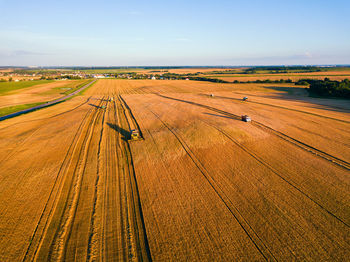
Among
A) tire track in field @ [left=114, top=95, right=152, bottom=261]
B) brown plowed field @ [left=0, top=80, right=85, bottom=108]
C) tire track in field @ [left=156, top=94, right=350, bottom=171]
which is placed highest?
brown plowed field @ [left=0, top=80, right=85, bottom=108]

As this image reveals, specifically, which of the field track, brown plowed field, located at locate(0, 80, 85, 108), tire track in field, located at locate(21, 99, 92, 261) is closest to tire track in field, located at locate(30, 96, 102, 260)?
the field track

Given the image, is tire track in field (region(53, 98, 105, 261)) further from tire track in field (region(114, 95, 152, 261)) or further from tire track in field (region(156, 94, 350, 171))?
tire track in field (region(156, 94, 350, 171))

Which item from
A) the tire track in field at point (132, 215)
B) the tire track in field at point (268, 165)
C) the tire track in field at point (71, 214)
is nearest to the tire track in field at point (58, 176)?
the tire track in field at point (71, 214)

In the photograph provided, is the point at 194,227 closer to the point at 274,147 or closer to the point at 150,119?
the point at 274,147

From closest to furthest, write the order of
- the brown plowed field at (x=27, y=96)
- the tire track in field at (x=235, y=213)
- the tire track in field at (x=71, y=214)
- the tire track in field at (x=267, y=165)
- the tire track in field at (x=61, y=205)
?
the tire track in field at (x=235, y=213) → the tire track in field at (x=71, y=214) → the tire track in field at (x=61, y=205) → the tire track in field at (x=267, y=165) → the brown plowed field at (x=27, y=96)

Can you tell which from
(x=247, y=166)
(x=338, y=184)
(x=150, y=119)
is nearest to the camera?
(x=338, y=184)

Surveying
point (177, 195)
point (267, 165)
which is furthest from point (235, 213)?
point (267, 165)

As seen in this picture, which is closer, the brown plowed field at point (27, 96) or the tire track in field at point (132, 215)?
the tire track in field at point (132, 215)

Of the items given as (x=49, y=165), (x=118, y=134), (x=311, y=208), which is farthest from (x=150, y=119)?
(x=311, y=208)

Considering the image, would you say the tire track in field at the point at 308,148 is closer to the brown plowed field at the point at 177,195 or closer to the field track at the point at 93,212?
the brown plowed field at the point at 177,195
